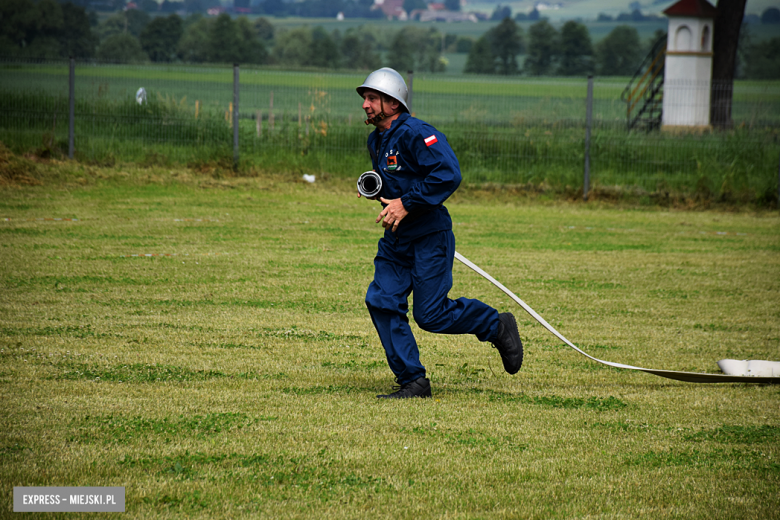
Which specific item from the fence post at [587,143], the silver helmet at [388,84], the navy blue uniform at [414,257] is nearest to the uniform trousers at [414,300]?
the navy blue uniform at [414,257]

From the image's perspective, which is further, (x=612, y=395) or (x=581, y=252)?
(x=581, y=252)

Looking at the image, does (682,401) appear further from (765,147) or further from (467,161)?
(765,147)

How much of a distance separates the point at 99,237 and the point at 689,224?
10.0 m

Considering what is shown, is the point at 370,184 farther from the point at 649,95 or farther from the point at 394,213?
the point at 649,95

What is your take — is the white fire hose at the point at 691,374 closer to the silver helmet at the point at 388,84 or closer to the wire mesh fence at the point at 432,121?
the silver helmet at the point at 388,84

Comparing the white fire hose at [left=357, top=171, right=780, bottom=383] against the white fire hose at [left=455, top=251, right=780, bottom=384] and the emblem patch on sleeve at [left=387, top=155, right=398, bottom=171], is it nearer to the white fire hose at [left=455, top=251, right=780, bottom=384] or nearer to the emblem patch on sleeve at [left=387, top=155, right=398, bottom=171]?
the white fire hose at [left=455, top=251, right=780, bottom=384]

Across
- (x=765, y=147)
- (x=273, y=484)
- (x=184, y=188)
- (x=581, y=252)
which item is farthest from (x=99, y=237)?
(x=765, y=147)

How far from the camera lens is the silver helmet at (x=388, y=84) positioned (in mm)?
4953

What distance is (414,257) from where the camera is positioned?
5.06m

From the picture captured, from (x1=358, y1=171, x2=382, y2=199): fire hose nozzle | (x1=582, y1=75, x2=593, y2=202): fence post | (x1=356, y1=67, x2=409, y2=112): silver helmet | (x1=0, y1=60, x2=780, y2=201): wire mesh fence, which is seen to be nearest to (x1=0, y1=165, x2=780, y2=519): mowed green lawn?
(x1=358, y1=171, x2=382, y2=199): fire hose nozzle

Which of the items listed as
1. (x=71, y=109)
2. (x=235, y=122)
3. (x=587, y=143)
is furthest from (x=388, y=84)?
(x=71, y=109)

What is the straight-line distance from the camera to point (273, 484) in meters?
3.67

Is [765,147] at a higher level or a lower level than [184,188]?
higher

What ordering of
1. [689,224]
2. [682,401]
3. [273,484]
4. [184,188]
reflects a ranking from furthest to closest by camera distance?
[184,188]
[689,224]
[682,401]
[273,484]
